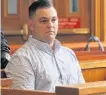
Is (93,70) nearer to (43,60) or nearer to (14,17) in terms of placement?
(43,60)

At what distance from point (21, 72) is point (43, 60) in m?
0.12

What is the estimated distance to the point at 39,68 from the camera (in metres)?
1.90

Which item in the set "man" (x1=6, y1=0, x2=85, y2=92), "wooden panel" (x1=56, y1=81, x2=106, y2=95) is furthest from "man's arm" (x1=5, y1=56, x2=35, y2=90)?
"wooden panel" (x1=56, y1=81, x2=106, y2=95)

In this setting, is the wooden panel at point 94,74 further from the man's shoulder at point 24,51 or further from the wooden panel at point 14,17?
the wooden panel at point 14,17

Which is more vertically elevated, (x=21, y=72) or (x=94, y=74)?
(x=21, y=72)

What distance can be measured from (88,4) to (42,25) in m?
3.20

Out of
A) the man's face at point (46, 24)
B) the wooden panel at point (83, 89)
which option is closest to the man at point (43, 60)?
the man's face at point (46, 24)

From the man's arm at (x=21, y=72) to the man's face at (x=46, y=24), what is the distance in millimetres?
171

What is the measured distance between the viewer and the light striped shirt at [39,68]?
1865mm

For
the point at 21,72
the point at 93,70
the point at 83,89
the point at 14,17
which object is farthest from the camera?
the point at 14,17

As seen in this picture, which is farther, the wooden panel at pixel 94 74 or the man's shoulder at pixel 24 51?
the wooden panel at pixel 94 74

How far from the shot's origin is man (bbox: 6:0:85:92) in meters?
1.87

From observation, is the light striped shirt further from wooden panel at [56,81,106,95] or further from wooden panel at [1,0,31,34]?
wooden panel at [1,0,31,34]

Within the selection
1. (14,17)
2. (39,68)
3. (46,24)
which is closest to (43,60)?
(39,68)
